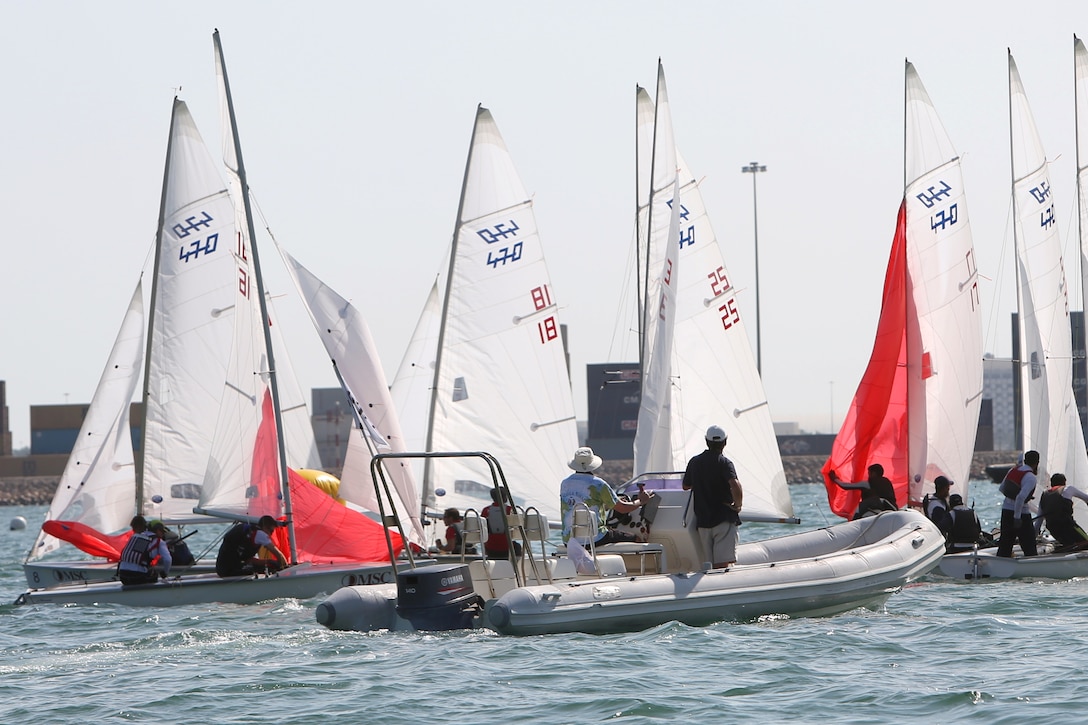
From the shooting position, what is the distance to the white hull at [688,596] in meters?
12.7

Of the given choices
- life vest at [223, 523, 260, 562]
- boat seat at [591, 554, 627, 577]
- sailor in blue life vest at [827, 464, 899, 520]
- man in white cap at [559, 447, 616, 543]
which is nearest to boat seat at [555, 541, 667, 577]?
boat seat at [591, 554, 627, 577]

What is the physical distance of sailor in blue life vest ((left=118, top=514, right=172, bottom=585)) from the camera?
58.3ft

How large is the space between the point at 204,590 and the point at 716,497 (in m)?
6.68

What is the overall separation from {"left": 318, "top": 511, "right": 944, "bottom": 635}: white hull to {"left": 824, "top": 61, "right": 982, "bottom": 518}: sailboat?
6777 mm

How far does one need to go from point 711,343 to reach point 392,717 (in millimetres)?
14714

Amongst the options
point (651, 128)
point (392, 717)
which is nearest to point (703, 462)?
point (392, 717)

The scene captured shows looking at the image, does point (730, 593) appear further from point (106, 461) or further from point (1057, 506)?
point (106, 461)

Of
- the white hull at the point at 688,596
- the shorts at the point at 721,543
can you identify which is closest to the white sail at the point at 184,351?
the white hull at the point at 688,596

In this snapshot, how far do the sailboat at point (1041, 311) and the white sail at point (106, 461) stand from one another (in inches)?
486

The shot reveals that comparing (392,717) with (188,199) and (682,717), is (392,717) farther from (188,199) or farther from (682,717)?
(188,199)

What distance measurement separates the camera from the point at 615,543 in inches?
571

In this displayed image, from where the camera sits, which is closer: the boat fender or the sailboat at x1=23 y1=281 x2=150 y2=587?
the boat fender

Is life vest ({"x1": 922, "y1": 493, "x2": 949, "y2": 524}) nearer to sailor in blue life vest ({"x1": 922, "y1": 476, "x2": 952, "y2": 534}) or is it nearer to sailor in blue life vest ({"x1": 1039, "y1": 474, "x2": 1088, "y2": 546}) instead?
sailor in blue life vest ({"x1": 922, "y1": 476, "x2": 952, "y2": 534})

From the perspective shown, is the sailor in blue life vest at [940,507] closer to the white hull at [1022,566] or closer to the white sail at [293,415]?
the white hull at [1022,566]
